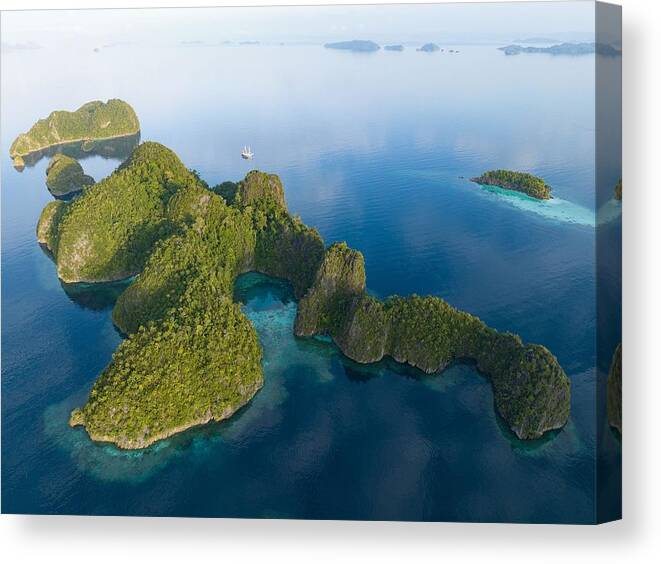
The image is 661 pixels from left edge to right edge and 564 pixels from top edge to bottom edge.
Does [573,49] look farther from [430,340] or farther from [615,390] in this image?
[430,340]

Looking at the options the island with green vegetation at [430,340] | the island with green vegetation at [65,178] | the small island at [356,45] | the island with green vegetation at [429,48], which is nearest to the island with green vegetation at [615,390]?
the island with green vegetation at [430,340]

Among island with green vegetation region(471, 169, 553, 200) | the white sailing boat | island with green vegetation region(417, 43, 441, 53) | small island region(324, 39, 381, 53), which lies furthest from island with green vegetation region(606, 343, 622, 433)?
the white sailing boat

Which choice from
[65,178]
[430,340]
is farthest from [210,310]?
[65,178]

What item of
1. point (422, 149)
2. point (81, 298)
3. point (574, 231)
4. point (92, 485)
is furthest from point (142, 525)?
point (422, 149)

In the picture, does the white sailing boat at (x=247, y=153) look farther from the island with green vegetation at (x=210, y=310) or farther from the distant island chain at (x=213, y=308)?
the island with green vegetation at (x=210, y=310)

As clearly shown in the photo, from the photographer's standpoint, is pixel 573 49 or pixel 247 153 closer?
pixel 573 49

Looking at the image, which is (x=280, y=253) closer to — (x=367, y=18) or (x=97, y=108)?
(x=367, y=18)

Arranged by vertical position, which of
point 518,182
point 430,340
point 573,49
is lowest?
point 430,340
